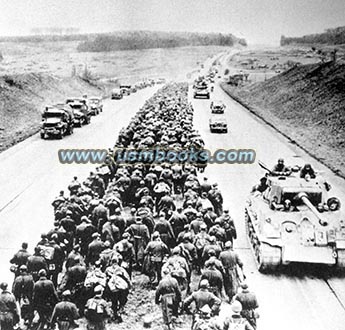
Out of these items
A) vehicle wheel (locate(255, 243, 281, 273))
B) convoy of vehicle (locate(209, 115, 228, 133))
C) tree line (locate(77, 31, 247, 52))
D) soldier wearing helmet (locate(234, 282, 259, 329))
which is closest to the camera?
soldier wearing helmet (locate(234, 282, 259, 329))

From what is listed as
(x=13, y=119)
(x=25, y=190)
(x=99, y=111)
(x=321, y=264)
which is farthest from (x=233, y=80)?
(x=321, y=264)

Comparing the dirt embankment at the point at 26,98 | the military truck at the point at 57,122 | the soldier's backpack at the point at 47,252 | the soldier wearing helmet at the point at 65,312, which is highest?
the soldier wearing helmet at the point at 65,312

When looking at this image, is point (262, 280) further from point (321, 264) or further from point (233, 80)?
point (233, 80)

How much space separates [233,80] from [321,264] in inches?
2990

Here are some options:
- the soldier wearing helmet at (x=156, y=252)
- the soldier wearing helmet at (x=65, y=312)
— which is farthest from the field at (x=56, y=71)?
the soldier wearing helmet at (x=65, y=312)

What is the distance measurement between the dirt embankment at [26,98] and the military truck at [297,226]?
21.1m

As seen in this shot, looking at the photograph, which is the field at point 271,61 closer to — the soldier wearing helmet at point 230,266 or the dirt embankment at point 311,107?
the dirt embankment at point 311,107

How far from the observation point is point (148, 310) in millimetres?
11797

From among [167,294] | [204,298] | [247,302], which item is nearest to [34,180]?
[167,294]

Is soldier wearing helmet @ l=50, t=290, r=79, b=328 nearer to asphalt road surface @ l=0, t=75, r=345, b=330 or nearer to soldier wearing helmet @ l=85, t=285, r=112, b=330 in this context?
soldier wearing helmet @ l=85, t=285, r=112, b=330

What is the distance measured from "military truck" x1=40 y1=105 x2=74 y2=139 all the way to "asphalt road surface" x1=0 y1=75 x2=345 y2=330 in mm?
657

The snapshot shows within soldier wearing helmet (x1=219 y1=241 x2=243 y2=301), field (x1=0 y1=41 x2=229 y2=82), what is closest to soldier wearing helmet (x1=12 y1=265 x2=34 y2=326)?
soldier wearing helmet (x1=219 y1=241 x2=243 y2=301)

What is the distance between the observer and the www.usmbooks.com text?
2106 centimetres

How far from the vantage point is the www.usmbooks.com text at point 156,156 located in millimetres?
21062
